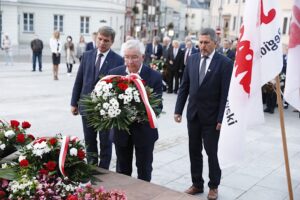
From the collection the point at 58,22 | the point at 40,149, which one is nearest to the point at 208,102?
the point at 40,149

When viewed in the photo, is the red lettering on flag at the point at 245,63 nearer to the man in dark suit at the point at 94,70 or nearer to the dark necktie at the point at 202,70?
the dark necktie at the point at 202,70

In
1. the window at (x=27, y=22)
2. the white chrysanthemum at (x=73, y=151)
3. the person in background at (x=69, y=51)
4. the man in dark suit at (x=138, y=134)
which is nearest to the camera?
the white chrysanthemum at (x=73, y=151)

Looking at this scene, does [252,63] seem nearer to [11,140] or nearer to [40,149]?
[40,149]

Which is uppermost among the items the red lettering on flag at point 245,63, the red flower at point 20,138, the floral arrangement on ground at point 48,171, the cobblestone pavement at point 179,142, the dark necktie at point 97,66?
the red lettering on flag at point 245,63

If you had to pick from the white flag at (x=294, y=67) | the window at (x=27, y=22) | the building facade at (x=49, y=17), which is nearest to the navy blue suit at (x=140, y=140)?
the white flag at (x=294, y=67)

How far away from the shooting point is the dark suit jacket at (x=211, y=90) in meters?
4.49

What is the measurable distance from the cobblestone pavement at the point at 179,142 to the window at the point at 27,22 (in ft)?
74.9

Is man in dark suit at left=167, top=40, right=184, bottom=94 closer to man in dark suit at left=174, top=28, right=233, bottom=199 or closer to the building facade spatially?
man in dark suit at left=174, top=28, right=233, bottom=199

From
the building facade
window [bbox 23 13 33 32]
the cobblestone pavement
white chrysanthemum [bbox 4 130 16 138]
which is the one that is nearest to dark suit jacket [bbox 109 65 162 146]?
white chrysanthemum [bbox 4 130 16 138]

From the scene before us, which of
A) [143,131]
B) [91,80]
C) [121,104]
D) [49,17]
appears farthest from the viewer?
[49,17]

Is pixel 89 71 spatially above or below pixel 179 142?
above

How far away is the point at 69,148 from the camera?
11.6 feet

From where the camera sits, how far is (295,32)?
3482mm

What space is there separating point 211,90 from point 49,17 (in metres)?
33.6
